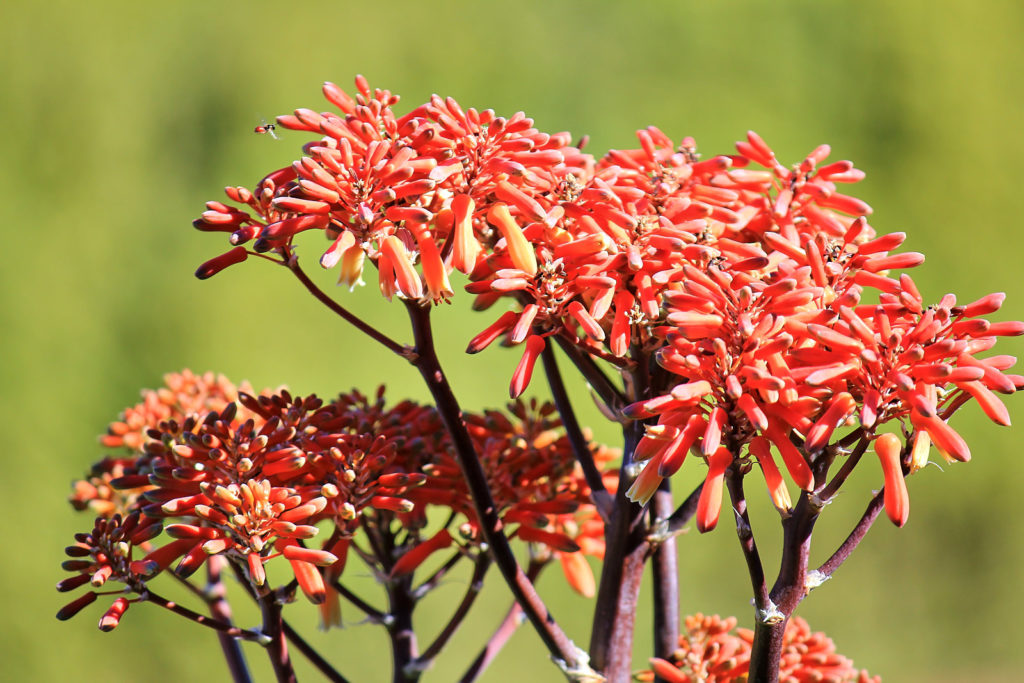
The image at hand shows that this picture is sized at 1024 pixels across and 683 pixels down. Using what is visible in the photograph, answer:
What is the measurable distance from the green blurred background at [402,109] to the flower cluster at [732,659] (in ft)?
4.73

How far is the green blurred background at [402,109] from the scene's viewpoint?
2.16 meters

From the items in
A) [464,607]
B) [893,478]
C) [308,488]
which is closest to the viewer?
[893,478]

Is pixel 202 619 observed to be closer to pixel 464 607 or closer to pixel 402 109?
pixel 464 607

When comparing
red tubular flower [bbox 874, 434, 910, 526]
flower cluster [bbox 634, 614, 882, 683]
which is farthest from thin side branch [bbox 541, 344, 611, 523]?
red tubular flower [bbox 874, 434, 910, 526]

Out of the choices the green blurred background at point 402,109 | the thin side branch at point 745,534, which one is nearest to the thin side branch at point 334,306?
the thin side branch at point 745,534

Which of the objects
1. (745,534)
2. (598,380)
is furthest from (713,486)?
(598,380)

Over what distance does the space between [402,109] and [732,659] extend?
6.04ft

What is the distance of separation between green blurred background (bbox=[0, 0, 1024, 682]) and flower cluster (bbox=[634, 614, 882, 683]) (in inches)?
56.8

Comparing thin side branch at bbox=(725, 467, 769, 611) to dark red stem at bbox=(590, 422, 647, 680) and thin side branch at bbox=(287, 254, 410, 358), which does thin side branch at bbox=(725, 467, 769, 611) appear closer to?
dark red stem at bbox=(590, 422, 647, 680)

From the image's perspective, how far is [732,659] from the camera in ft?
2.41

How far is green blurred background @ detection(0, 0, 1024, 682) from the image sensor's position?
2.16 m

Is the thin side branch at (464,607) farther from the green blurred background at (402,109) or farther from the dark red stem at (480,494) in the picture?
the green blurred background at (402,109)

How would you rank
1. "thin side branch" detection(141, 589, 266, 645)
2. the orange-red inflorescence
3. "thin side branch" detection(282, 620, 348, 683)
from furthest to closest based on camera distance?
"thin side branch" detection(282, 620, 348, 683) → "thin side branch" detection(141, 589, 266, 645) → the orange-red inflorescence

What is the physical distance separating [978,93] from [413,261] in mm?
2322
